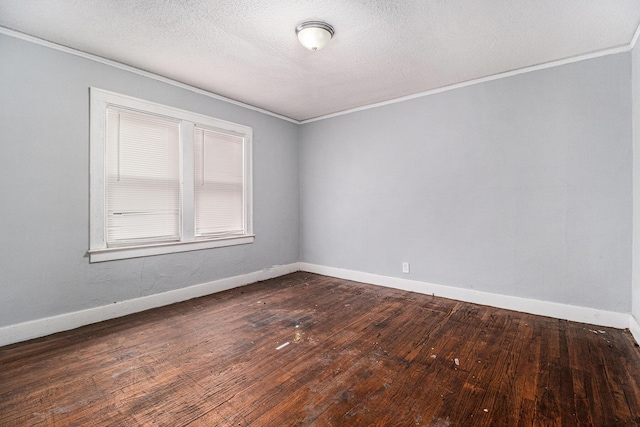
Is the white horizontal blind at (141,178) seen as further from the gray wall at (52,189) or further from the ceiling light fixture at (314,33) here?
the ceiling light fixture at (314,33)

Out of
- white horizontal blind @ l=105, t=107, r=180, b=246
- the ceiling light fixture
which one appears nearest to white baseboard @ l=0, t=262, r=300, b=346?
white horizontal blind @ l=105, t=107, r=180, b=246

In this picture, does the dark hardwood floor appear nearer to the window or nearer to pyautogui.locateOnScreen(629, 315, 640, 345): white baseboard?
pyautogui.locateOnScreen(629, 315, 640, 345): white baseboard

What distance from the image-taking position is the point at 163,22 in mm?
2346

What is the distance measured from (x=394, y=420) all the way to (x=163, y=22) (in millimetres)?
3291

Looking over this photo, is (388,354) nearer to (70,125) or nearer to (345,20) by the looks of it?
(345,20)

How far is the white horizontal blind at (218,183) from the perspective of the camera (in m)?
3.79

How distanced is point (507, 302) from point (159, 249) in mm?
4063

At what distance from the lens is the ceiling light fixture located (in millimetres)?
2338

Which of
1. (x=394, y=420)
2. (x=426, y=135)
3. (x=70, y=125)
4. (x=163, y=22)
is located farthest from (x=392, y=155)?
(x=70, y=125)

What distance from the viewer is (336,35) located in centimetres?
251

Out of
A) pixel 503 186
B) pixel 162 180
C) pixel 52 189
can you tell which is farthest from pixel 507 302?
pixel 52 189

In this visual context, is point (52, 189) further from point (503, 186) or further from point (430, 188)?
point (503, 186)

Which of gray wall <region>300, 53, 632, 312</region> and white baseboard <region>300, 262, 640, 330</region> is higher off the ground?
gray wall <region>300, 53, 632, 312</region>

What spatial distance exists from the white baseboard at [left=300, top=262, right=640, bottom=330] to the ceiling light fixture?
310cm
